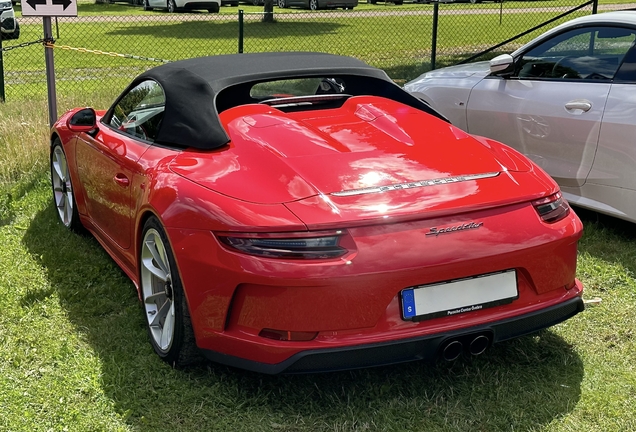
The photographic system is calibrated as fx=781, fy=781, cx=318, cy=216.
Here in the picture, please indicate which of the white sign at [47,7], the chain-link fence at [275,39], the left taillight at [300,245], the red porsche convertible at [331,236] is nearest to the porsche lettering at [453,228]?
the red porsche convertible at [331,236]

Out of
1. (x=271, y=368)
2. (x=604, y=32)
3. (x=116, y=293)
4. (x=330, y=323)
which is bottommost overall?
(x=116, y=293)

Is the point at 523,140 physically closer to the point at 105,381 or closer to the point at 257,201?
the point at 257,201

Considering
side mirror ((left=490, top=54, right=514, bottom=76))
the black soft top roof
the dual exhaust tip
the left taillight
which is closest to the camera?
the left taillight

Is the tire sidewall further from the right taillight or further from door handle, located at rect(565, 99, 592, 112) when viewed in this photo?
door handle, located at rect(565, 99, 592, 112)

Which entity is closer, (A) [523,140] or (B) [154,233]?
(B) [154,233]

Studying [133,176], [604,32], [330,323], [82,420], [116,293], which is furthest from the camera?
[604,32]

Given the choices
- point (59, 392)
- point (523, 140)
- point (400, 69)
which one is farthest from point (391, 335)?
point (400, 69)

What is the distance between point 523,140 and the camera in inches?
231

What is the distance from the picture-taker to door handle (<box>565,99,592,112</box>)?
17.4 ft

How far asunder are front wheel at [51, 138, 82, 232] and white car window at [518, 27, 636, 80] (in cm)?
345

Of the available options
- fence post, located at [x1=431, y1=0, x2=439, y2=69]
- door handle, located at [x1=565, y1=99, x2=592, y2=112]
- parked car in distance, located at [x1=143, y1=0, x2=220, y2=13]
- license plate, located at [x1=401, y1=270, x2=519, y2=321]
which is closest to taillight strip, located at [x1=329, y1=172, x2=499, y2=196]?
license plate, located at [x1=401, y1=270, x2=519, y2=321]

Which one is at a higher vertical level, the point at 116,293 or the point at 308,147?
the point at 308,147

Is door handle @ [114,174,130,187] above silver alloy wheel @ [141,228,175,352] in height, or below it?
above

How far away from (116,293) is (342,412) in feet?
6.30
